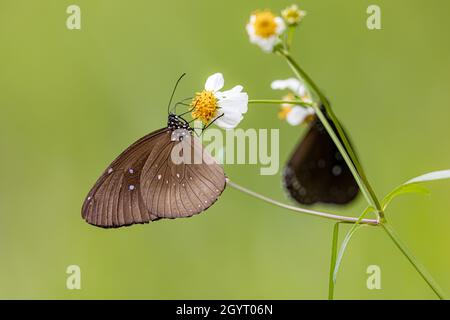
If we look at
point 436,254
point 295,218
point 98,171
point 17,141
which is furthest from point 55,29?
point 436,254

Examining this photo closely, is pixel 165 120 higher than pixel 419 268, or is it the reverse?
pixel 165 120

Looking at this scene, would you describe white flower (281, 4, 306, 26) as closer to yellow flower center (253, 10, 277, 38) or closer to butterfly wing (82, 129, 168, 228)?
yellow flower center (253, 10, 277, 38)

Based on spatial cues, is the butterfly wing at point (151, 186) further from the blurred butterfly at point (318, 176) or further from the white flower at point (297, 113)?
the blurred butterfly at point (318, 176)

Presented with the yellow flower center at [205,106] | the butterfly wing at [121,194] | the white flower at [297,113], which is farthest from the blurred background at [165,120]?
the yellow flower center at [205,106]

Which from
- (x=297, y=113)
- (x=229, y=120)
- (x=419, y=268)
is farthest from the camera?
(x=297, y=113)

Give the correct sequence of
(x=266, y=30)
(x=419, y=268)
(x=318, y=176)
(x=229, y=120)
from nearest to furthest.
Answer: (x=419, y=268) < (x=266, y=30) < (x=229, y=120) < (x=318, y=176)

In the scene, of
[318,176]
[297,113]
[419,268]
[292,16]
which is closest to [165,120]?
[318,176]

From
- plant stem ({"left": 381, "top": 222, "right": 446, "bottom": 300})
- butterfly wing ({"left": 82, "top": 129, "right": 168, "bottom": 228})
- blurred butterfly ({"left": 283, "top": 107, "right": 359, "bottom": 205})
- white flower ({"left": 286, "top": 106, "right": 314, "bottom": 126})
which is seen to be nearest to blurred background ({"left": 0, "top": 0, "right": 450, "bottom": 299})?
blurred butterfly ({"left": 283, "top": 107, "right": 359, "bottom": 205})

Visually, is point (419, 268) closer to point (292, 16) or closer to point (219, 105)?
point (292, 16)
